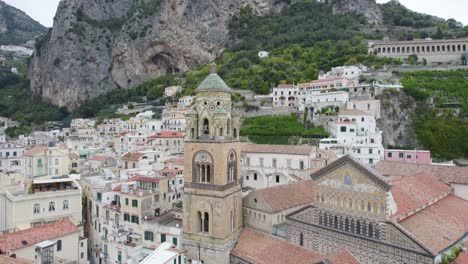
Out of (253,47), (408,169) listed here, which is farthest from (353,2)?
(408,169)

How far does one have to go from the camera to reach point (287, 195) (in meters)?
30.8

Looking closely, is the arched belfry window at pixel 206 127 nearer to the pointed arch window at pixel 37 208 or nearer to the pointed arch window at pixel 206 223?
the pointed arch window at pixel 206 223

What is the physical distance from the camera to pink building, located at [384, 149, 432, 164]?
45.6m

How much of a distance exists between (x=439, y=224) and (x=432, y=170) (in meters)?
11.1

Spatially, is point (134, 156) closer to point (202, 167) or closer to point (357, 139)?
point (202, 167)

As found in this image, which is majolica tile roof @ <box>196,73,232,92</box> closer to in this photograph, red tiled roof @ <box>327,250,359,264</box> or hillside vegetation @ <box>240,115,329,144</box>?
red tiled roof @ <box>327,250,359,264</box>

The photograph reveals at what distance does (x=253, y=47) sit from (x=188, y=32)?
23.0 meters

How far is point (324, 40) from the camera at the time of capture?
109m

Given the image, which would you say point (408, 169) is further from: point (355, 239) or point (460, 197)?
point (355, 239)

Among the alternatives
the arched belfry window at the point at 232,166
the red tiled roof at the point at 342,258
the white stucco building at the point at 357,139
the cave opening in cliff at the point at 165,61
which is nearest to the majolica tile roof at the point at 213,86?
the arched belfry window at the point at 232,166

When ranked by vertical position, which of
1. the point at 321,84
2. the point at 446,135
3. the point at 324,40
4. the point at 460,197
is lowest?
the point at 460,197

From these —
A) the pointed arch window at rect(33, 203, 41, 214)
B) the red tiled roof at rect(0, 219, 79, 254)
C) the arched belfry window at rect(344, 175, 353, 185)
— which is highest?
the arched belfry window at rect(344, 175, 353, 185)

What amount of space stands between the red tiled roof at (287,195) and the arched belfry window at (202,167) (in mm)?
4438

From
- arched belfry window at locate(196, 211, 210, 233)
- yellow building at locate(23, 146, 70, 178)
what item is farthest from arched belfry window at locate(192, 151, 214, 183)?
yellow building at locate(23, 146, 70, 178)
